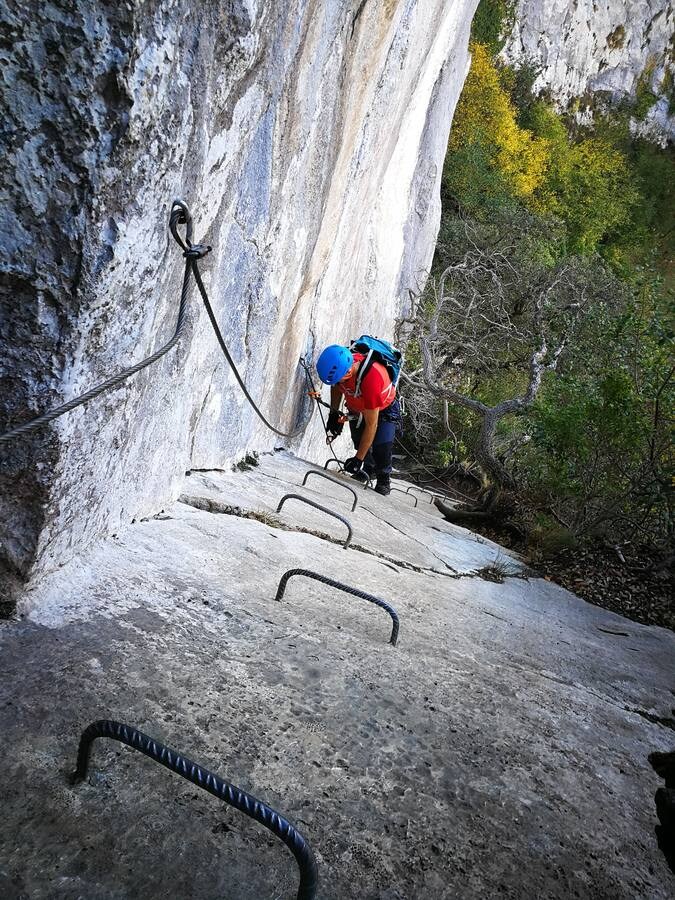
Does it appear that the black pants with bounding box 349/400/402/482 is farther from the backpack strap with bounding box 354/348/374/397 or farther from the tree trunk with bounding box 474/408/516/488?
the tree trunk with bounding box 474/408/516/488

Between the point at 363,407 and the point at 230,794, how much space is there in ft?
19.1

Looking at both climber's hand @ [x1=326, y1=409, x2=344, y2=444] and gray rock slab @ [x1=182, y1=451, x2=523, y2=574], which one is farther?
climber's hand @ [x1=326, y1=409, x2=344, y2=444]

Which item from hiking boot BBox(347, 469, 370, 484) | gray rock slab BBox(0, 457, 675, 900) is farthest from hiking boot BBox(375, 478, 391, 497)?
gray rock slab BBox(0, 457, 675, 900)

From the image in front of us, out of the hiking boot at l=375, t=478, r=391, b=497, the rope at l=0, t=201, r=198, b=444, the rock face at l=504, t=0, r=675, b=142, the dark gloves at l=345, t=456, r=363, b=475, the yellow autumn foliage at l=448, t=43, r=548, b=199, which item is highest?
the rock face at l=504, t=0, r=675, b=142

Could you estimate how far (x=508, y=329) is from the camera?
588 inches

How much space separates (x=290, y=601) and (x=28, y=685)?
1181 mm

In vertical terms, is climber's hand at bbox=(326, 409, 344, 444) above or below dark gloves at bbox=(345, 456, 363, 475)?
above

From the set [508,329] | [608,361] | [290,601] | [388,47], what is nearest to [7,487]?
[290,601]

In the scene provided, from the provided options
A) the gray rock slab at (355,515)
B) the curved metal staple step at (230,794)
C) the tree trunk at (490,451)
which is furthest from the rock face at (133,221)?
the tree trunk at (490,451)

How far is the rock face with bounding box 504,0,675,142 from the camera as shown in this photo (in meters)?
25.9

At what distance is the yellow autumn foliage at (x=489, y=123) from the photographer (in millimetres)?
21828

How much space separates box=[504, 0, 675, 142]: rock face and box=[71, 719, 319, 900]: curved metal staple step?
30.3 meters

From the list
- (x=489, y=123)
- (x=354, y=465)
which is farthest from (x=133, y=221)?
(x=489, y=123)

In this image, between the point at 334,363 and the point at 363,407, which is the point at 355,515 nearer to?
the point at 334,363
